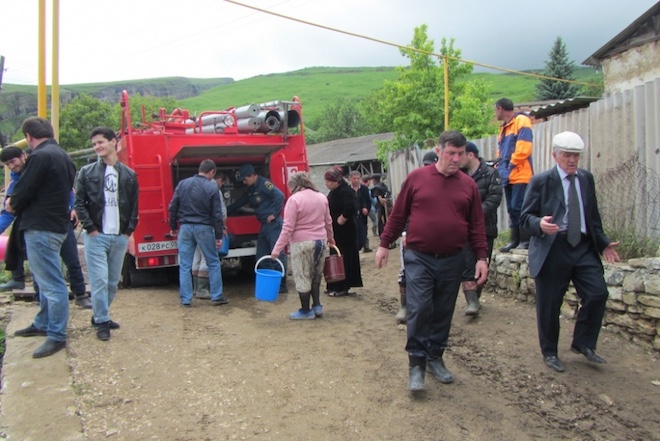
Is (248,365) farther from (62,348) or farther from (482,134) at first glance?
(482,134)

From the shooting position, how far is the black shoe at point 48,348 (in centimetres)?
467

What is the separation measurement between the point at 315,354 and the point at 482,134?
999 inches

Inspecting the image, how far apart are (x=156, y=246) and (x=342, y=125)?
2445 inches

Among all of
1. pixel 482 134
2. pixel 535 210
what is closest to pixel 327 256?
pixel 535 210

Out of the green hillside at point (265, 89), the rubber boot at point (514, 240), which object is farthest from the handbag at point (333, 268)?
the green hillside at point (265, 89)

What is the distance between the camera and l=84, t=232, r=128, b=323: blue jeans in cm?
515

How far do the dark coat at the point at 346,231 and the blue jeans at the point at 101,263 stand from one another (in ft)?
10.5

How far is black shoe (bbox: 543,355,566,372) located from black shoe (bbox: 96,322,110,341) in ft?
13.4

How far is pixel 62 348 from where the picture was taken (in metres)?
4.87

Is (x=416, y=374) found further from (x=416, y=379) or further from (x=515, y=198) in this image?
(x=515, y=198)

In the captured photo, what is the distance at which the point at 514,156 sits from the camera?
6676 millimetres

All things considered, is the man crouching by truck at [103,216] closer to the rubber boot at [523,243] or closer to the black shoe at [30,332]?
the black shoe at [30,332]

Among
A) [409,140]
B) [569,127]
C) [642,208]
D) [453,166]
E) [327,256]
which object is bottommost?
[327,256]

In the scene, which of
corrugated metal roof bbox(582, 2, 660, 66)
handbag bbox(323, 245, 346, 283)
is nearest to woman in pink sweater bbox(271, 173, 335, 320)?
handbag bbox(323, 245, 346, 283)
